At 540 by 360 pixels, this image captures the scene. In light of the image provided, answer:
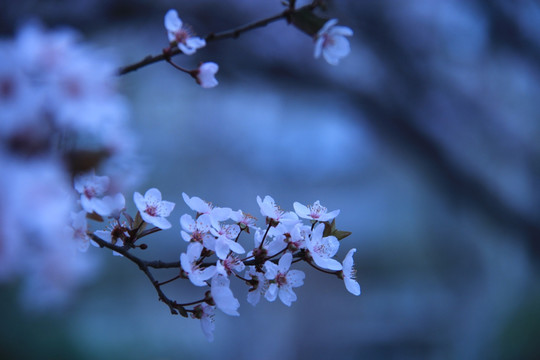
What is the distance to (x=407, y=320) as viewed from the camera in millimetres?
3312

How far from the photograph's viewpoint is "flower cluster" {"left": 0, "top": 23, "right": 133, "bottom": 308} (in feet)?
0.72

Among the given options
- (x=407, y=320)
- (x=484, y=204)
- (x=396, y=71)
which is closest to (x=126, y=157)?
(x=396, y=71)

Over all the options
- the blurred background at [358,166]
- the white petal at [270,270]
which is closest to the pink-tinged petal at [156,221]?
the white petal at [270,270]

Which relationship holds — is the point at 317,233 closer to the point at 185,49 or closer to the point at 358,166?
the point at 185,49

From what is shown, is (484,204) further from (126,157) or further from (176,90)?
(176,90)

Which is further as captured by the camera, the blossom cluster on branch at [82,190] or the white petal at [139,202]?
the white petal at [139,202]

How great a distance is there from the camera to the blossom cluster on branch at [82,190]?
224 mm

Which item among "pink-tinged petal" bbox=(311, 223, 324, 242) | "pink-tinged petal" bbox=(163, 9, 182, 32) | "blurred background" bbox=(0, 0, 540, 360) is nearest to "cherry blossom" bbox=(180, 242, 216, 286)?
"pink-tinged petal" bbox=(311, 223, 324, 242)

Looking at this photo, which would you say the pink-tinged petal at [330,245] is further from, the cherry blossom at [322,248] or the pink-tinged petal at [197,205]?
the pink-tinged petal at [197,205]

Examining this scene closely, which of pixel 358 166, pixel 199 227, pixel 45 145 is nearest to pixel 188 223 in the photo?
pixel 199 227

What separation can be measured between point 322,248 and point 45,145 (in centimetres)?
29

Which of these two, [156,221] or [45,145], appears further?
[156,221]

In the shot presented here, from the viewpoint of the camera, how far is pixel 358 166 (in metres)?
4.16

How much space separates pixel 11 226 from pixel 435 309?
304cm
